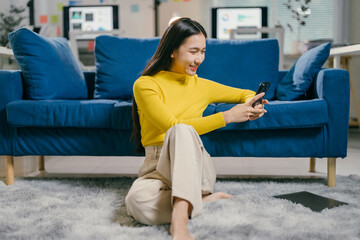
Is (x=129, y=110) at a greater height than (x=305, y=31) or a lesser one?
lesser

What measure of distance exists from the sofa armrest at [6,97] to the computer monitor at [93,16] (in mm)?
2756

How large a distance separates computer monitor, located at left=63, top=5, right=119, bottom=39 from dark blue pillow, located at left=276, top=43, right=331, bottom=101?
295 cm

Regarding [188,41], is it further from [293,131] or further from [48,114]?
[48,114]

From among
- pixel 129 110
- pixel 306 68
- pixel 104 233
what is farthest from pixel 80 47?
pixel 104 233

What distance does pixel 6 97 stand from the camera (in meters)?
1.70

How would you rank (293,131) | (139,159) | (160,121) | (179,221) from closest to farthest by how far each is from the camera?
(179,221)
(160,121)
(293,131)
(139,159)

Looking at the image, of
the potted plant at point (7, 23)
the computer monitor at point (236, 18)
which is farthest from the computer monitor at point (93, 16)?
the computer monitor at point (236, 18)

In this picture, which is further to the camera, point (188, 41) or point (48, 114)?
point (48, 114)

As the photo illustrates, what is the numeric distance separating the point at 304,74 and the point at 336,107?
274 mm

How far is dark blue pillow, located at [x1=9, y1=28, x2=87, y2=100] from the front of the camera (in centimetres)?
177

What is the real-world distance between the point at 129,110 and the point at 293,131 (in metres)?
0.76

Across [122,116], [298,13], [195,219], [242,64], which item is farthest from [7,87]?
[298,13]

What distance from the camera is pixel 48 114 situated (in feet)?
5.45

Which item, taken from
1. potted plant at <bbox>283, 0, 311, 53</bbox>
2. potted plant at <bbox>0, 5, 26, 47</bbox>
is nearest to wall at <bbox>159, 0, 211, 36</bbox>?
potted plant at <bbox>283, 0, 311, 53</bbox>
